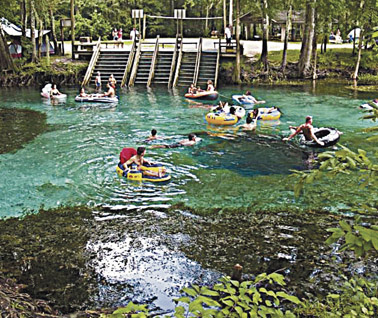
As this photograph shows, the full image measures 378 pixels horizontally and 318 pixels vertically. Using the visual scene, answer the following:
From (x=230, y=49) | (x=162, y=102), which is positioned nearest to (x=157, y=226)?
(x=162, y=102)

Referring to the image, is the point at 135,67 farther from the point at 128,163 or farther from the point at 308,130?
the point at 128,163

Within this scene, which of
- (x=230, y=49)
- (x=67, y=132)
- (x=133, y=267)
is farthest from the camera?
(x=230, y=49)

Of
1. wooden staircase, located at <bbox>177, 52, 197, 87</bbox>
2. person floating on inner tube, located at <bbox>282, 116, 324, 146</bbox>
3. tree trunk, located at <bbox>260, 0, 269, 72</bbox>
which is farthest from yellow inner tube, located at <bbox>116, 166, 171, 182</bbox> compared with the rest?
tree trunk, located at <bbox>260, 0, 269, 72</bbox>

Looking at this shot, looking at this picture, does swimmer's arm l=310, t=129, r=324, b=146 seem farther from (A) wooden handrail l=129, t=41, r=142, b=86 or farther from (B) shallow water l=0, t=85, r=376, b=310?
(A) wooden handrail l=129, t=41, r=142, b=86

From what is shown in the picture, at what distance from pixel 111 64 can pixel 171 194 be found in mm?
22108

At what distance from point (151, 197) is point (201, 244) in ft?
8.91

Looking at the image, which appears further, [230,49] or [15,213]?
[230,49]

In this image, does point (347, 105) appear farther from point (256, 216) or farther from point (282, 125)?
point (256, 216)

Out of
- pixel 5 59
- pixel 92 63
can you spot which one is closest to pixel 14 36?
pixel 5 59

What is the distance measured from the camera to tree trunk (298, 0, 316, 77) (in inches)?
1132

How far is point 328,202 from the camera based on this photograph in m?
10.8

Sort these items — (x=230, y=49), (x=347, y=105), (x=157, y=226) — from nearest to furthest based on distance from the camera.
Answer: (x=157, y=226) → (x=347, y=105) → (x=230, y=49)

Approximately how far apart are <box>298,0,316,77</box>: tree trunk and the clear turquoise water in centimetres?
673

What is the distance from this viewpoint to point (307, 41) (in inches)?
1163
